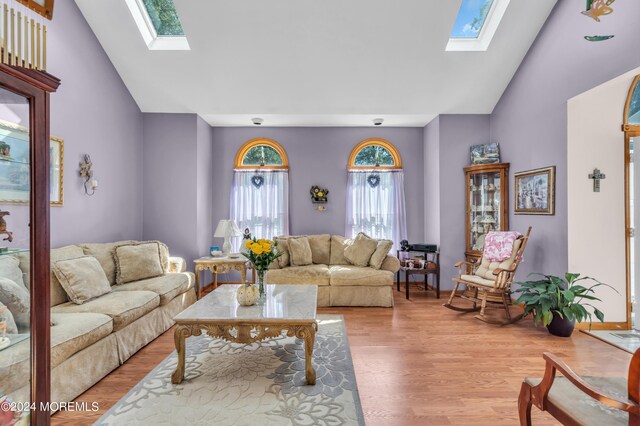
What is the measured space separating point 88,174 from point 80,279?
1592mm

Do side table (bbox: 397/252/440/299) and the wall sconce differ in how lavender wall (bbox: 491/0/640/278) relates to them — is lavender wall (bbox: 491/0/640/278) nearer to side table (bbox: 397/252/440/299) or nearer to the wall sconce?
side table (bbox: 397/252/440/299)

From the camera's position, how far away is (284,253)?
4.94 meters

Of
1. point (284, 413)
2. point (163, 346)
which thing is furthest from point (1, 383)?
point (163, 346)

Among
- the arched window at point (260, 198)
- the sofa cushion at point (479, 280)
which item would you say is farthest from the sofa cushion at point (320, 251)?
the sofa cushion at point (479, 280)

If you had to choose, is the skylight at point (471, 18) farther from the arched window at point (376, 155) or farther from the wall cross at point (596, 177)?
the wall cross at point (596, 177)

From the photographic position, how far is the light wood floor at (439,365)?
7.07ft

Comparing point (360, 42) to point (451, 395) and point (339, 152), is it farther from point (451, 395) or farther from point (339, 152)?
point (451, 395)

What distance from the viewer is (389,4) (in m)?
3.59

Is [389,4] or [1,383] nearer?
[1,383]

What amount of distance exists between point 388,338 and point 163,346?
7.78 feet

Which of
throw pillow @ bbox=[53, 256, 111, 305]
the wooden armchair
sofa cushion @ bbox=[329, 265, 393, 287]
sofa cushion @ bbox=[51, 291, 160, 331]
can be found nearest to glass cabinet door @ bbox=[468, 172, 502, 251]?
sofa cushion @ bbox=[329, 265, 393, 287]

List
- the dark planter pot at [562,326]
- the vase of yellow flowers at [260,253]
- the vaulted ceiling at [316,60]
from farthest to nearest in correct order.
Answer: the vaulted ceiling at [316,60]
the dark planter pot at [562,326]
the vase of yellow flowers at [260,253]

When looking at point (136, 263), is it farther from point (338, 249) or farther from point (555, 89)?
point (555, 89)

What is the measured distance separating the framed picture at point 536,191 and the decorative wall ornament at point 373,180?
2160mm
